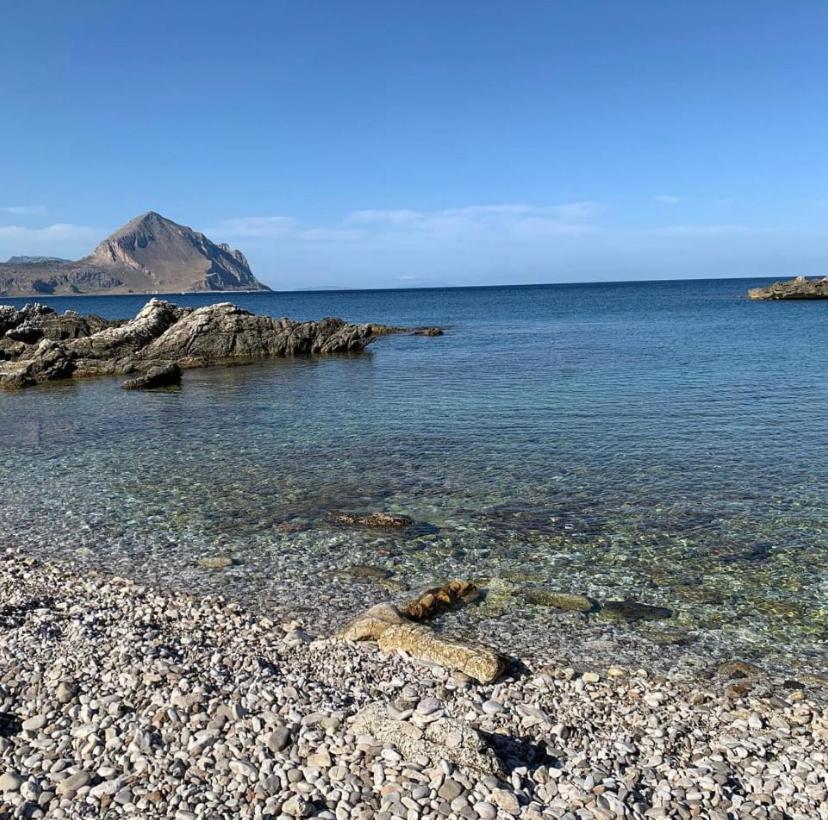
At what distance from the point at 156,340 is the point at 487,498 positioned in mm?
43606

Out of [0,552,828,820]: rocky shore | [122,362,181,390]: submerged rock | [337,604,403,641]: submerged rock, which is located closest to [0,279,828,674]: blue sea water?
[337,604,403,641]: submerged rock

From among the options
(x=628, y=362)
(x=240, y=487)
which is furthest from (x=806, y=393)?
(x=240, y=487)

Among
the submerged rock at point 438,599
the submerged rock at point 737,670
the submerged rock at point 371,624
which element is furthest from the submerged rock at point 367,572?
the submerged rock at point 737,670

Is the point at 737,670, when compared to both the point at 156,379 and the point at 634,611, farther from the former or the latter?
the point at 156,379

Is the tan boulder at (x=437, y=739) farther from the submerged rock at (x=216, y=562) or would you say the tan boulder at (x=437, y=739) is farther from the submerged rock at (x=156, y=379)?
the submerged rock at (x=156, y=379)

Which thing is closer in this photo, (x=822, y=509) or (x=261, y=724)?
(x=261, y=724)

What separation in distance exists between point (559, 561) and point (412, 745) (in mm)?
6721

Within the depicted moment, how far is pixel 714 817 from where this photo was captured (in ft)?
22.1

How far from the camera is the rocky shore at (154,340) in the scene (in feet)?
156

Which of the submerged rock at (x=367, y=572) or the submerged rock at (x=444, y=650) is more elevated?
the submerged rock at (x=444, y=650)

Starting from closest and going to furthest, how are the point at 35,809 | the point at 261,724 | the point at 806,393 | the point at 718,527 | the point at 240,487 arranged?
the point at 35,809 → the point at 261,724 → the point at 718,527 → the point at 240,487 → the point at 806,393

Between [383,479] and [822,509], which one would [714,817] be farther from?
[383,479]

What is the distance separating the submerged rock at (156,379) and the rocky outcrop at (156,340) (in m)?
5.79

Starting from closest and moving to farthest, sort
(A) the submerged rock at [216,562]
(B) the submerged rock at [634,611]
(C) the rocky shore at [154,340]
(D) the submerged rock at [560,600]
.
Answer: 1. (B) the submerged rock at [634,611]
2. (D) the submerged rock at [560,600]
3. (A) the submerged rock at [216,562]
4. (C) the rocky shore at [154,340]
